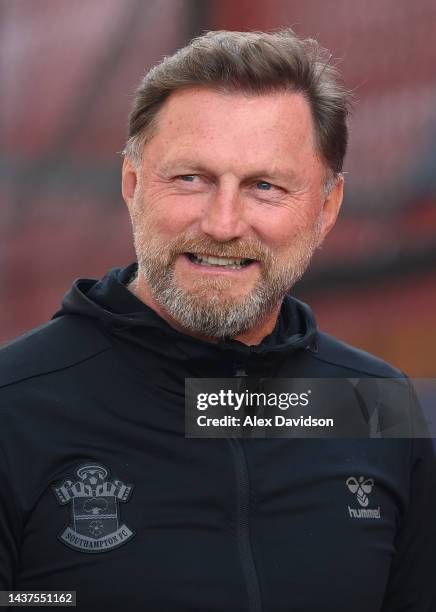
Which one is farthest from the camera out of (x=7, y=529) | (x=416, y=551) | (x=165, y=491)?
(x=416, y=551)

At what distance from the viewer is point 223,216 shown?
1.63 meters

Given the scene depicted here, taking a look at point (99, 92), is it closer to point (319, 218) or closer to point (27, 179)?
point (27, 179)

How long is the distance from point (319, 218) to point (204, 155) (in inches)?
11.6

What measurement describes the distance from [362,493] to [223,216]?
51cm

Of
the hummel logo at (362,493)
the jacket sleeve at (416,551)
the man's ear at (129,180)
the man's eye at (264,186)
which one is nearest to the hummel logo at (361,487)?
the hummel logo at (362,493)

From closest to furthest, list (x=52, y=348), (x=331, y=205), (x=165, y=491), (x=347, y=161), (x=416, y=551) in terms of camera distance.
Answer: (x=165, y=491), (x=52, y=348), (x=416, y=551), (x=331, y=205), (x=347, y=161)

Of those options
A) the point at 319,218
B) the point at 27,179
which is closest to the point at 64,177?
the point at 27,179

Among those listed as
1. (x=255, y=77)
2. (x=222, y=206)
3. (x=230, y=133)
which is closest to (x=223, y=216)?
(x=222, y=206)

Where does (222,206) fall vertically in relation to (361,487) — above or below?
above

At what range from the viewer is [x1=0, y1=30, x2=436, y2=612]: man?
1.55m

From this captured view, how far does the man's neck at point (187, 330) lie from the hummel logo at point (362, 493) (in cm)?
29

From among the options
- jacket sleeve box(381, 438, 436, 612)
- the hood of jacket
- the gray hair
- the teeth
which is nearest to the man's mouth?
the teeth

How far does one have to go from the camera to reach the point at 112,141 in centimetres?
412

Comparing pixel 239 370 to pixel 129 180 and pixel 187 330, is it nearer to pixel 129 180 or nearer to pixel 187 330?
pixel 187 330
